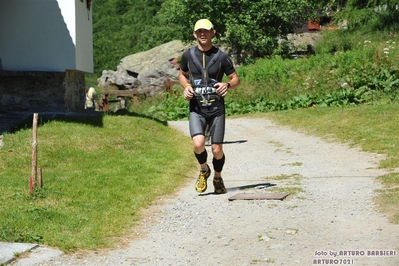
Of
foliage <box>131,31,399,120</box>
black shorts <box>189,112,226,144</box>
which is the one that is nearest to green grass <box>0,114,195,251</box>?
black shorts <box>189,112,226,144</box>

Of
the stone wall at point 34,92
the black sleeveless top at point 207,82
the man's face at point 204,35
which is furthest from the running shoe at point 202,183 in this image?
the stone wall at point 34,92

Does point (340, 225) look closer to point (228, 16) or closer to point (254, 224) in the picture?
point (254, 224)

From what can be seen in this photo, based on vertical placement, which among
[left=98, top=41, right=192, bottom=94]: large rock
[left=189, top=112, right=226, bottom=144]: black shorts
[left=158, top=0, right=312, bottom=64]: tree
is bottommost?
[left=189, top=112, right=226, bottom=144]: black shorts

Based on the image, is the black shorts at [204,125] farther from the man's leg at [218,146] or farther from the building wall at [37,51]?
the building wall at [37,51]

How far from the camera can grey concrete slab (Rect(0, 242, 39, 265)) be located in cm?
660

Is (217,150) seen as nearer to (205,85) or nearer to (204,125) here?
(204,125)

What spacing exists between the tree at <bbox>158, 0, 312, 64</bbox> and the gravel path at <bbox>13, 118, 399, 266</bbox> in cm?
2774

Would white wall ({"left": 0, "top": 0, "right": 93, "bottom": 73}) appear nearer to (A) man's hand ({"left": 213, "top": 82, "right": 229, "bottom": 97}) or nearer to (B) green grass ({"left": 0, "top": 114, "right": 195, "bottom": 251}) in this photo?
(B) green grass ({"left": 0, "top": 114, "right": 195, "bottom": 251})

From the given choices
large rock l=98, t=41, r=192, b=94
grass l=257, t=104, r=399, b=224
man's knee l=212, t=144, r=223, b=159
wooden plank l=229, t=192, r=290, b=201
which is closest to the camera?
wooden plank l=229, t=192, r=290, b=201

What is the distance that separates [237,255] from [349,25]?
29.1 m

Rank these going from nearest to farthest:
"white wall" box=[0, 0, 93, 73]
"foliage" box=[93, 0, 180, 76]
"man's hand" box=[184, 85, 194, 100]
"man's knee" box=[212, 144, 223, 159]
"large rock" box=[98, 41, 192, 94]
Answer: "man's hand" box=[184, 85, 194, 100] < "man's knee" box=[212, 144, 223, 159] < "white wall" box=[0, 0, 93, 73] < "large rock" box=[98, 41, 192, 94] < "foliage" box=[93, 0, 180, 76]

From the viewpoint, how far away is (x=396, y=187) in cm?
1012

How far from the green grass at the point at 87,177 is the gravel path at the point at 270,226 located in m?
0.36

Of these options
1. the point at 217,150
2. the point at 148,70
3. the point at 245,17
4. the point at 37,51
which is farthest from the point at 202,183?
the point at 148,70
